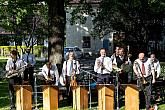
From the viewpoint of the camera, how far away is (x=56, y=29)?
711 inches

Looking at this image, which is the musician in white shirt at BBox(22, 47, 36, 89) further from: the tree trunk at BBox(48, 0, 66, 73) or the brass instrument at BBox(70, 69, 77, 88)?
the brass instrument at BBox(70, 69, 77, 88)

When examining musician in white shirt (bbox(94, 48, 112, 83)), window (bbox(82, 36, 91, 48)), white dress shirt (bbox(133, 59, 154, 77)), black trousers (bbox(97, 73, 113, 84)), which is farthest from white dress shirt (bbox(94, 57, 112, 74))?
window (bbox(82, 36, 91, 48))

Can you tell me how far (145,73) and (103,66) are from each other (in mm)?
1290

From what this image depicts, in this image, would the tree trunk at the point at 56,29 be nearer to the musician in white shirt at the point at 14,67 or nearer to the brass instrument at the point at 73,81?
the brass instrument at the point at 73,81

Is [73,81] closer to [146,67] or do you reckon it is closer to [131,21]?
[146,67]

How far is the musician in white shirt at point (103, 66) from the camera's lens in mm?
14188

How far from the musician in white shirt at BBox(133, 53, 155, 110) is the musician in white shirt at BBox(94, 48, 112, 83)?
2.62ft

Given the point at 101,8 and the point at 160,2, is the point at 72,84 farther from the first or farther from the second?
the point at 101,8

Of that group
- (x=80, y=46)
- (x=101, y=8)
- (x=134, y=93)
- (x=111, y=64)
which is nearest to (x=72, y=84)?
(x=111, y=64)

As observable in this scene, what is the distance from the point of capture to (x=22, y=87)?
12828 mm

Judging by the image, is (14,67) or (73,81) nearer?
(14,67)

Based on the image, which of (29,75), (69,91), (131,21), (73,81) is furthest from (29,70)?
(131,21)

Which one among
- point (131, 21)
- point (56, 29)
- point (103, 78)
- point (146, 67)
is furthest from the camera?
point (131, 21)

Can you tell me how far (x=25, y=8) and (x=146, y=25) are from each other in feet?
72.3
